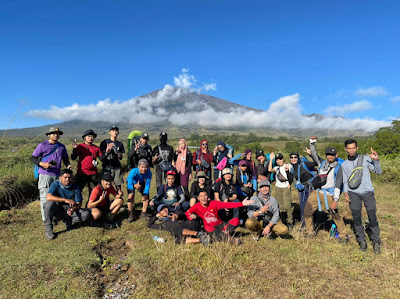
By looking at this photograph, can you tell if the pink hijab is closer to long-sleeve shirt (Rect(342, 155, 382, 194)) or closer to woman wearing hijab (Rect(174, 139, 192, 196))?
woman wearing hijab (Rect(174, 139, 192, 196))

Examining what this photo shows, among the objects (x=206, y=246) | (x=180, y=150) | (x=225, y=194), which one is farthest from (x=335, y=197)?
(x=180, y=150)

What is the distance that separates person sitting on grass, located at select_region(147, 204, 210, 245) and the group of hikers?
2cm

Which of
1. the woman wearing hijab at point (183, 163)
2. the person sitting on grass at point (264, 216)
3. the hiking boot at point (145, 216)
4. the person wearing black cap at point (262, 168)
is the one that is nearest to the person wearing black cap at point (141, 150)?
the woman wearing hijab at point (183, 163)

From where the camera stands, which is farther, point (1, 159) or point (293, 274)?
point (1, 159)

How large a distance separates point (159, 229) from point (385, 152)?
2906 cm

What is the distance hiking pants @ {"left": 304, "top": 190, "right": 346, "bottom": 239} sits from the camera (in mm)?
6340

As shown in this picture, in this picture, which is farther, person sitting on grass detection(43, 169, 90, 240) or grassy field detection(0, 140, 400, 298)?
person sitting on grass detection(43, 169, 90, 240)

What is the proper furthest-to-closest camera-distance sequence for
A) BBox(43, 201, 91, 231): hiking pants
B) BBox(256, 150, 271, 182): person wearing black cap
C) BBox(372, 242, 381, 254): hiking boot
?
BBox(256, 150, 271, 182): person wearing black cap, BBox(43, 201, 91, 231): hiking pants, BBox(372, 242, 381, 254): hiking boot

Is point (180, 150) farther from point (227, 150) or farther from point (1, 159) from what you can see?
point (1, 159)

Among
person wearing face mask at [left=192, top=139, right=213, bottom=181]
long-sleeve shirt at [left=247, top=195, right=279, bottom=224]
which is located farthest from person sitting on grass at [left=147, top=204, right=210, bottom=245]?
person wearing face mask at [left=192, top=139, right=213, bottom=181]

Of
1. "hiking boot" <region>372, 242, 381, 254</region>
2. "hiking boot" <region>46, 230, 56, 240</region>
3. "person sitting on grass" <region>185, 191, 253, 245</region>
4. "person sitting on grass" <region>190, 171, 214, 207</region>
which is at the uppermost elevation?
"person sitting on grass" <region>190, 171, 214, 207</region>

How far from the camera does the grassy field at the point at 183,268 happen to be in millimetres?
4094

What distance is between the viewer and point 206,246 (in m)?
5.54

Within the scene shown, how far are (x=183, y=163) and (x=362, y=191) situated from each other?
510 cm
